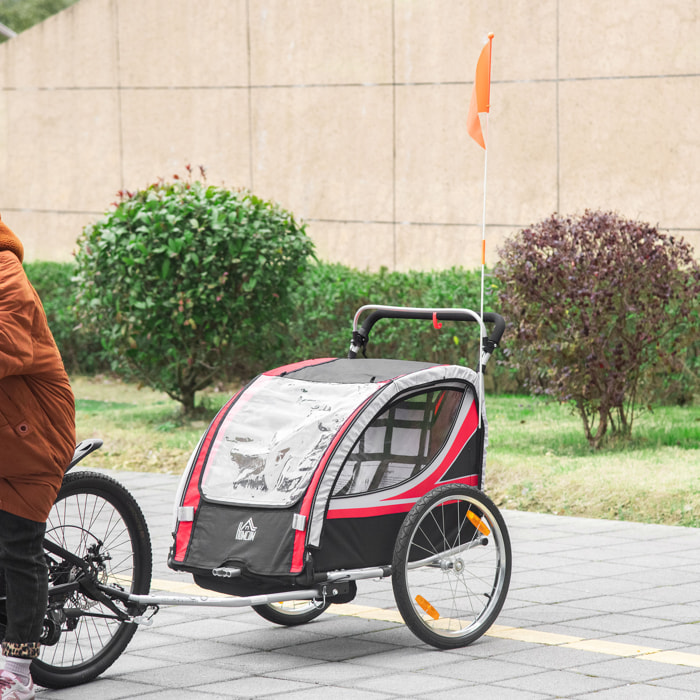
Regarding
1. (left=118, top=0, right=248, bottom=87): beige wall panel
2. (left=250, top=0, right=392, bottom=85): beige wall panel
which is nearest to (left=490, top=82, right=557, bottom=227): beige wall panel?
(left=250, top=0, right=392, bottom=85): beige wall panel

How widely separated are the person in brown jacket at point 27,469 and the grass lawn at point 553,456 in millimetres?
4338

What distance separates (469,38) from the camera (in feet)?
45.3

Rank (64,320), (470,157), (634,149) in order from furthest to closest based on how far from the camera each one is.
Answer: (64,320), (470,157), (634,149)

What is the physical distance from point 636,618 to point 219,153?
35.8 ft

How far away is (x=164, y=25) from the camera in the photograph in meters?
15.9

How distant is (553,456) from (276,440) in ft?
14.7

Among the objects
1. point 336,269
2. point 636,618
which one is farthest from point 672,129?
point 636,618

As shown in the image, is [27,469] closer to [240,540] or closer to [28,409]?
[28,409]

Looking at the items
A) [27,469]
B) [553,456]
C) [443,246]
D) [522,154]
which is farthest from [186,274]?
[27,469]

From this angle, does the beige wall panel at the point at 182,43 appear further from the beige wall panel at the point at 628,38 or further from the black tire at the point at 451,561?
the black tire at the point at 451,561

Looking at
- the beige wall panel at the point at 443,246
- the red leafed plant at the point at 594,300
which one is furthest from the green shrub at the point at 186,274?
the beige wall panel at the point at 443,246

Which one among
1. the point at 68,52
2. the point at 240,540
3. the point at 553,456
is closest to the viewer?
the point at 240,540

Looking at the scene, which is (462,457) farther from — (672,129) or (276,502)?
(672,129)

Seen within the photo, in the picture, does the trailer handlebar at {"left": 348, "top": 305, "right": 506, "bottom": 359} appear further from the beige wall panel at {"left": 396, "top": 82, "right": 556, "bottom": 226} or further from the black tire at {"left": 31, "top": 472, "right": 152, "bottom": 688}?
the beige wall panel at {"left": 396, "top": 82, "right": 556, "bottom": 226}
